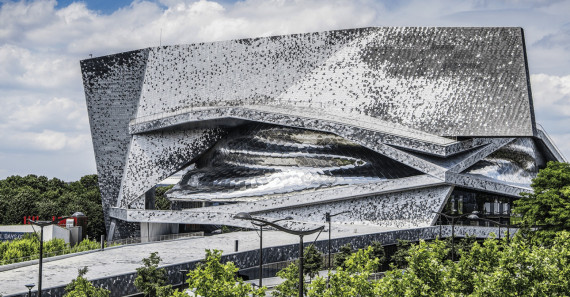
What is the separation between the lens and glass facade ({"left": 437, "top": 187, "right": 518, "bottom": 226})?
51.7 m

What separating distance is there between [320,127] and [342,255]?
1581 cm

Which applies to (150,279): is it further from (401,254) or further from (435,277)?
(401,254)

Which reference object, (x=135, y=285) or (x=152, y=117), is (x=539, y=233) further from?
(x=152, y=117)

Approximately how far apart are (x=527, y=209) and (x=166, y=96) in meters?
32.7

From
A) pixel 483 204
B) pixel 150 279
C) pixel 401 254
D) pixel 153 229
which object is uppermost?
pixel 483 204

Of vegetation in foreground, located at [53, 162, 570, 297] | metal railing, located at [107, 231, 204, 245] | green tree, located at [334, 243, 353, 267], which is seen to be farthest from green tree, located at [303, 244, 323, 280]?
metal railing, located at [107, 231, 204, 245]

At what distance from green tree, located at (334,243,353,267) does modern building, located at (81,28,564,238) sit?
7.85 metres

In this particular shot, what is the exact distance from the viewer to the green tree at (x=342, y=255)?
125ft

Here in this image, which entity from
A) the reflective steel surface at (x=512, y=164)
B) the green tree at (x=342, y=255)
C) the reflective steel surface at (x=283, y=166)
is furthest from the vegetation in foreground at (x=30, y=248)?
the reflective steel surface at (x=512, y=164)

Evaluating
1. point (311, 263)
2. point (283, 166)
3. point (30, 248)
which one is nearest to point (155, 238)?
point (283, 166)

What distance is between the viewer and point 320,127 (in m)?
52.0

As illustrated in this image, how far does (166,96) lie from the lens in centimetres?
6097

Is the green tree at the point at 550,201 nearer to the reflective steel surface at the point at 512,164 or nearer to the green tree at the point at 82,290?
the reflective steel surface at the point at 512,164

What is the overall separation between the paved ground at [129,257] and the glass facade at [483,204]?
7494 millimetres
